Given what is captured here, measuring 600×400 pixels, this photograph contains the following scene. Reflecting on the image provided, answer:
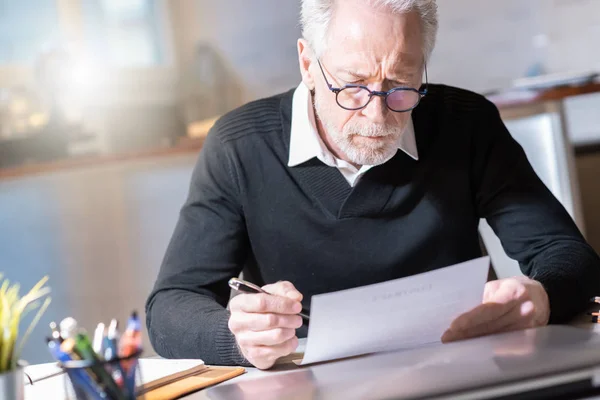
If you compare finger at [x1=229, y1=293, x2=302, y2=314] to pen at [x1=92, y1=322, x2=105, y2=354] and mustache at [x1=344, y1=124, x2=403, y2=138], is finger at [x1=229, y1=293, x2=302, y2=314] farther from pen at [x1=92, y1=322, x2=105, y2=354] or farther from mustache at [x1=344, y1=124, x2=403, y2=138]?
mustache at [x1=344, y1=124, x2=403, y2=138]

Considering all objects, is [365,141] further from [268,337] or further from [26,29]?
[26,29]

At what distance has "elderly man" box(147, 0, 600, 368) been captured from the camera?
4.35ft

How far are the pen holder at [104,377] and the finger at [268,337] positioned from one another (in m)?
0.24

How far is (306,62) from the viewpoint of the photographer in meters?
1.49

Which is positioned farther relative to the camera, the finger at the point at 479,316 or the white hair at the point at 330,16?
the white hair at the point at 330,16

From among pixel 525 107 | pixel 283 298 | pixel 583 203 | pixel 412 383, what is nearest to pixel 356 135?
pixel 283 298

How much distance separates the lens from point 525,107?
2.47m

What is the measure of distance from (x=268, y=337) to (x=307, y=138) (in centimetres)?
57

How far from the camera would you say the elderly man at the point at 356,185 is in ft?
4.35

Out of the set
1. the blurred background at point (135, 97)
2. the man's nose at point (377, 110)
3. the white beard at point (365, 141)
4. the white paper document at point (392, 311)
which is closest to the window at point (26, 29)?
the blurred background at point (135, 97)

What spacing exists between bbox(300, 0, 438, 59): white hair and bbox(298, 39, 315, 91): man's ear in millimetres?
27

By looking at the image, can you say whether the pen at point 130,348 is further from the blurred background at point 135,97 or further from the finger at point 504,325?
the blurred background at point 135,97

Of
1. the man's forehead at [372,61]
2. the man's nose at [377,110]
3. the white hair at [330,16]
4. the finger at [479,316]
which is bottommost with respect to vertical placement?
the finger at [479,316]

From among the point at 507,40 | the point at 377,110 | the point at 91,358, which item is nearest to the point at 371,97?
the point at 377,110
